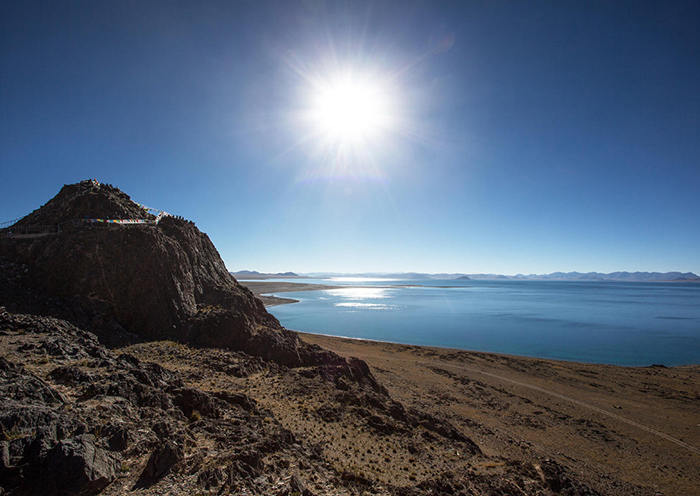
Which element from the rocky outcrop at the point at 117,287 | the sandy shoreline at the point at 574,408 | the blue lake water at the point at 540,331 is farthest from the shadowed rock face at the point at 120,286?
the blue lake water at the point at 540,331

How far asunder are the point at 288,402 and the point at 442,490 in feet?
28.7

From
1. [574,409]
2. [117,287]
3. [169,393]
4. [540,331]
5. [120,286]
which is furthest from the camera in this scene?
[540,331]

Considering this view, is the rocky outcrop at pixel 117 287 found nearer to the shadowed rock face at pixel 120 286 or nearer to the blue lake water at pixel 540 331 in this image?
the shadowed rock face at pixel 120 286

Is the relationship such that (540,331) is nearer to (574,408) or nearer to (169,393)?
(574,408)

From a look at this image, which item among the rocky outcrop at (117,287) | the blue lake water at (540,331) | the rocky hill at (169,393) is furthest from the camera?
the blue lake water at (540,331)

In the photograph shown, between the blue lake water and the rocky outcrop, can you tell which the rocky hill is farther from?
the blue lake water

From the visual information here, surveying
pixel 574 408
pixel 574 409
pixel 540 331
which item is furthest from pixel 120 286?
pixel 540 331

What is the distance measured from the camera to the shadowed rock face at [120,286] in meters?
19.5

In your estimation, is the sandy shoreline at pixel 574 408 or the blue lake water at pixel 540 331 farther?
the blue lake water at pixel 540 331

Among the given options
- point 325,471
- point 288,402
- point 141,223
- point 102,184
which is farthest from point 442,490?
point 102,184

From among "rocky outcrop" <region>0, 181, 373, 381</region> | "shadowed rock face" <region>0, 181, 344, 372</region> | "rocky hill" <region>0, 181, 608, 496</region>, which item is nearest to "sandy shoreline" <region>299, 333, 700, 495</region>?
"rocky hill" <region>0, 181, 608, 496</region>

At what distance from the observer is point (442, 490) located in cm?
1032

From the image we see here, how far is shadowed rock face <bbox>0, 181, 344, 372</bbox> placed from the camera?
64.1ft

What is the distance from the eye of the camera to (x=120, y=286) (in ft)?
69.3
